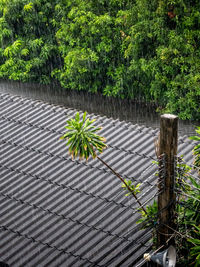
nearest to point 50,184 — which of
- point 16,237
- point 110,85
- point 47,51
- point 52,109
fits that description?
point 16,237

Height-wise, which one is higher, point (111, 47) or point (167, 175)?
point (167, 175)

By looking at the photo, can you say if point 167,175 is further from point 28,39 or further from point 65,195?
point 28,39

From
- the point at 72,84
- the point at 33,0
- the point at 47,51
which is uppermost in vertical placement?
the point at 33,0

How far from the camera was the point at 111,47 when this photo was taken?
17.3 meters

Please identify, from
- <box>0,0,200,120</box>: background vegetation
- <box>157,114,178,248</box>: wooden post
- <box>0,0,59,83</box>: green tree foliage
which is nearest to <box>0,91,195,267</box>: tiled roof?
<box>157,114,178,248</box>: wooden post

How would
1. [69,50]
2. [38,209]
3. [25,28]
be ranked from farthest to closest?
[25,28] → [69,50] → [38,209]

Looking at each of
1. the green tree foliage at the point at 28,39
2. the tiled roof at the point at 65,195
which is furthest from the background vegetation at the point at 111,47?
the tiled roof at the point at 65,195

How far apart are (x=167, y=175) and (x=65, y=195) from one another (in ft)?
8.63

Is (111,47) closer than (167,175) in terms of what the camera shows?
No

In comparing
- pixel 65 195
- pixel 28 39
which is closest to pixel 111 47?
pixel 28 39

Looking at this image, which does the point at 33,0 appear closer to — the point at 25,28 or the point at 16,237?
the point at 25,28

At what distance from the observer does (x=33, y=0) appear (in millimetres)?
18969

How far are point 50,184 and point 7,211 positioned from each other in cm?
84

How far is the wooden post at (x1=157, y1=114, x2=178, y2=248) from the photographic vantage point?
4.23m
